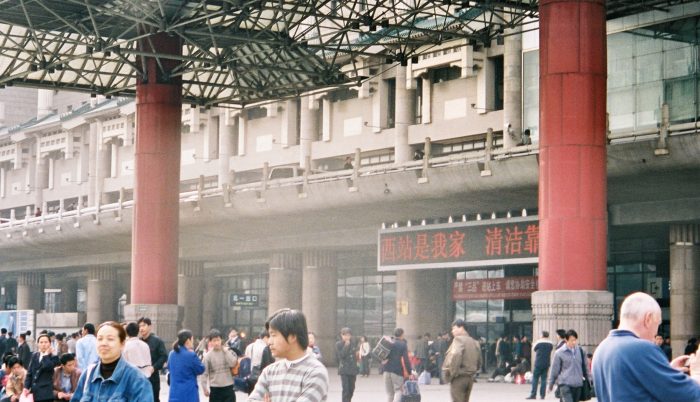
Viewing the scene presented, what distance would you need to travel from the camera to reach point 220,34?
129ft

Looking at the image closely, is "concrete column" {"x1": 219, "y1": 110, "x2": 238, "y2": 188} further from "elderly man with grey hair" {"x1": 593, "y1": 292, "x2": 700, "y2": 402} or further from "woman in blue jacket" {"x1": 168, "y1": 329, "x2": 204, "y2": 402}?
"elderly man with grey hair" {"x1": 593, "y1": 292, "x2": 700, "y2": 402}

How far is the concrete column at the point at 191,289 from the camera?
71188 mm

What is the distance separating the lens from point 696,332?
44.1 m

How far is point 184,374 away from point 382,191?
26795mm

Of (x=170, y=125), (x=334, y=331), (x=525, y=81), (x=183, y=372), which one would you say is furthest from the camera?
(x=334, y=331)

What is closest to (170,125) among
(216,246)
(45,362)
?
(216,246)

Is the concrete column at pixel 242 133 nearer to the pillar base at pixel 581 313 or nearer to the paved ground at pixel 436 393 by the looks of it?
the paved ground at pixel 436 393

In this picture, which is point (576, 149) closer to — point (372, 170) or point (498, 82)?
point (372, 170)

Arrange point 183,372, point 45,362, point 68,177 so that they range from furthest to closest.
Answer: point 68,177 → point 183,372 → point 45,362

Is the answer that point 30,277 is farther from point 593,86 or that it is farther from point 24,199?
point 593,86

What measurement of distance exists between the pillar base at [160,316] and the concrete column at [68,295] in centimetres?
4678

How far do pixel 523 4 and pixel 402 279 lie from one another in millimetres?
18899

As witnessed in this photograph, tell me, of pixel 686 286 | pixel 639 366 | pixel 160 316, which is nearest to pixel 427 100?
pixel 686 286

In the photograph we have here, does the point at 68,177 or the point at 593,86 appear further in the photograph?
the point at 68,177
